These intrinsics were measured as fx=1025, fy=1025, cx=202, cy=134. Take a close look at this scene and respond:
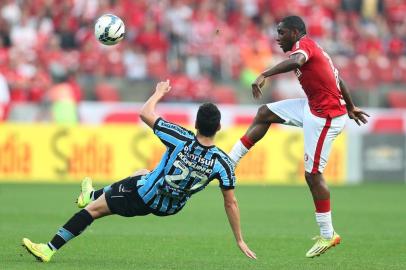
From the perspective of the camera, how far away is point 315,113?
447 inches

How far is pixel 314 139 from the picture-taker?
37.3 feet

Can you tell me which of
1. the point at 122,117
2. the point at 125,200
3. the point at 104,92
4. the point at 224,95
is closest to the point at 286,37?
the point at 125,200

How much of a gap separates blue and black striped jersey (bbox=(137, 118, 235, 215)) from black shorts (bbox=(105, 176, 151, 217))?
12cm

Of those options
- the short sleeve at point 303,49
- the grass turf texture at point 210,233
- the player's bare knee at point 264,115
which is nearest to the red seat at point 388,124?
the grass turf texture at point 210,233

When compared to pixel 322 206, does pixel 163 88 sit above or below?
above

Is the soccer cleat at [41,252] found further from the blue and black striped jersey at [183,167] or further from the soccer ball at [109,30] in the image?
the soccer ball at [109,30]

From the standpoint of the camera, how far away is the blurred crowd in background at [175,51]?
24.8 metres

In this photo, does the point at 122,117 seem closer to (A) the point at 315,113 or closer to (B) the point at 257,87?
(A) the point at 315,113

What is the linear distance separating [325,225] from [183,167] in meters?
2.42

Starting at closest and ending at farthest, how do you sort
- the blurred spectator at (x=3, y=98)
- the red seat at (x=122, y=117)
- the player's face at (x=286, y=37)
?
the player's face at (x=286, y=37)
the blurred spectator at (x=3, y=98)
the red seat at (x=122, y=117)

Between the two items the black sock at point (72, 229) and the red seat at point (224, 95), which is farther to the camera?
the red seat at point (224, 95)

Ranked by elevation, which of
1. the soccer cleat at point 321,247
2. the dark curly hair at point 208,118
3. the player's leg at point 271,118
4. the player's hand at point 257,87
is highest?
the player's hand at point 257,87

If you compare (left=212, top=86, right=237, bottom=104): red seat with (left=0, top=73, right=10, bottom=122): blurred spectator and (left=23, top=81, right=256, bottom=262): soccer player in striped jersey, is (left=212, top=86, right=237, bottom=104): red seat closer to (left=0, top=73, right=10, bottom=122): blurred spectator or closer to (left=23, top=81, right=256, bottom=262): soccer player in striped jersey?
(left=0, top=73, right=10, bottom=122): blurred spectator

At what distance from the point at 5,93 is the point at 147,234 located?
10912mm
